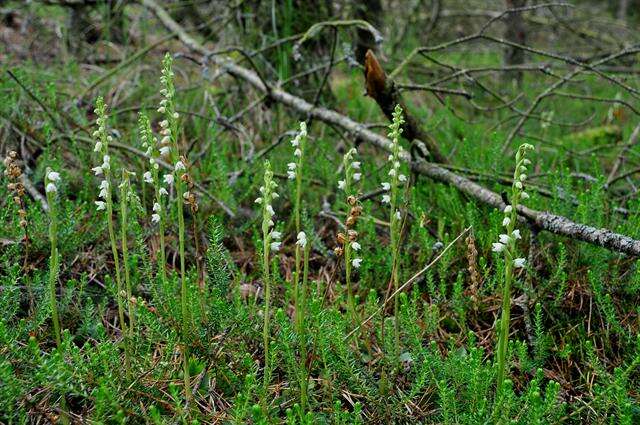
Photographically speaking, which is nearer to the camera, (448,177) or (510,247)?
(510,247)

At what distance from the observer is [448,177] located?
3488 millimetres

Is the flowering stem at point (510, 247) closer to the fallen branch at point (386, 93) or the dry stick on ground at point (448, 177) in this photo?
the dry stick on ground at point (448, 177)

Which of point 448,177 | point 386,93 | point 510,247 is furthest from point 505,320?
point 386,93

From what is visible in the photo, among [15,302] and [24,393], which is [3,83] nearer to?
[15,302]

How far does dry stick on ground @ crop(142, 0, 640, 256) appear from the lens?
246 cm

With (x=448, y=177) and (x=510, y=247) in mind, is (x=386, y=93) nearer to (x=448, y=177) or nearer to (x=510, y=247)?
(x=448, y=177)

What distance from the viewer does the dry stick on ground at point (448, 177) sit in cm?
246

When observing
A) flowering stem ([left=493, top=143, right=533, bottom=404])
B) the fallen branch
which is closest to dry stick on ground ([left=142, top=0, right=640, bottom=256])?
the fallen branch

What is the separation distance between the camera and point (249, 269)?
336 centimetres

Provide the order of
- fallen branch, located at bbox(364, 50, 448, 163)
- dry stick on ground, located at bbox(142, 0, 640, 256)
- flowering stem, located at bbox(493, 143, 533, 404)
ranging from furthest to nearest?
fallen branch, located at bbox(364, 50, 448, 163) < dry stick on ground, located at bbox(142, 0, 640, 256) < flowering stem, located at bbox(493, 143, 533, 404)

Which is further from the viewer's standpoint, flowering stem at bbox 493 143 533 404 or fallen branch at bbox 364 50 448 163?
fallen branch at bbox 364 50 448 163

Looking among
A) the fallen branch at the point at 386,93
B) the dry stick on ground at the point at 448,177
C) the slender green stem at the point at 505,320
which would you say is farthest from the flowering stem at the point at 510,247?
the fallen branch at the point at 386,93

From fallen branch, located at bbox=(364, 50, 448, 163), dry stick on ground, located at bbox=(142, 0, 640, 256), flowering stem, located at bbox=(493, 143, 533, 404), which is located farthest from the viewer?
fallen branch, located at bbox=(364, 50, 448, 163)

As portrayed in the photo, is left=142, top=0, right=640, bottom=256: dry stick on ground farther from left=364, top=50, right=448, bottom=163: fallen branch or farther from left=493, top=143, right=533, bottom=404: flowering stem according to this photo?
left=493, top=143, right=533, bottom=404: flowering stem
